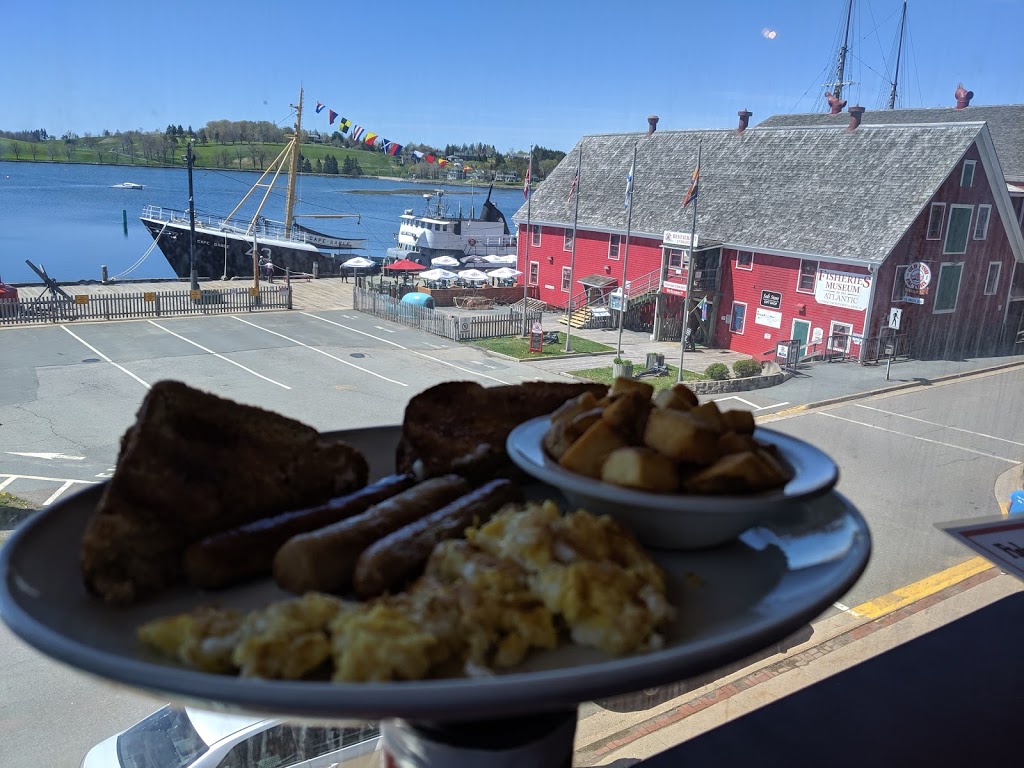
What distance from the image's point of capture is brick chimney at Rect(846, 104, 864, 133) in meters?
8.65

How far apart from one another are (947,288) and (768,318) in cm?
285

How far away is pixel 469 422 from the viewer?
699mm

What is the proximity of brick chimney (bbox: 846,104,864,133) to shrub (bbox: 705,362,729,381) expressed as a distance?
3.92 m

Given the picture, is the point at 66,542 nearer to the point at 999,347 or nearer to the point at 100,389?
the point at 100,389

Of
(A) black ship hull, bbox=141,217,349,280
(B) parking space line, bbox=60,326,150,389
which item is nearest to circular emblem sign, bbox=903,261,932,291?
(A) black ship hull, bbox=141,217,349,280

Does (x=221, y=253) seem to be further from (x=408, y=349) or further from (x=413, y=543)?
(x=413, y=543)

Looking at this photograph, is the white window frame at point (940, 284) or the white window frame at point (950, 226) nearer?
the white window frame at point (940, 284)

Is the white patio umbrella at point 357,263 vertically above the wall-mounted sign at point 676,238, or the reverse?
the wall-mounted sign at point 676,238

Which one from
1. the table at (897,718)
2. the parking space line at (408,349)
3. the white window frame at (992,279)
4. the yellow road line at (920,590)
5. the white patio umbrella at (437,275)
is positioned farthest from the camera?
the white patio umbrella at (437,275)

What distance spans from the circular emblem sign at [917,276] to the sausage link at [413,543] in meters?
6.55

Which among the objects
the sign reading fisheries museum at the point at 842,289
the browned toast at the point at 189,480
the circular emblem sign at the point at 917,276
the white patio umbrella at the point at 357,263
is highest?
the browned toast at the point at 189,480

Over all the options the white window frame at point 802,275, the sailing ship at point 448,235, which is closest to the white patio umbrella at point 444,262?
the sailing ship at point 448,235

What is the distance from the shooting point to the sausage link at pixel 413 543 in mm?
483

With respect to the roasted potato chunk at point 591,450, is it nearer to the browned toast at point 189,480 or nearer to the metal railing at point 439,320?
the browned toast at point 189,480
